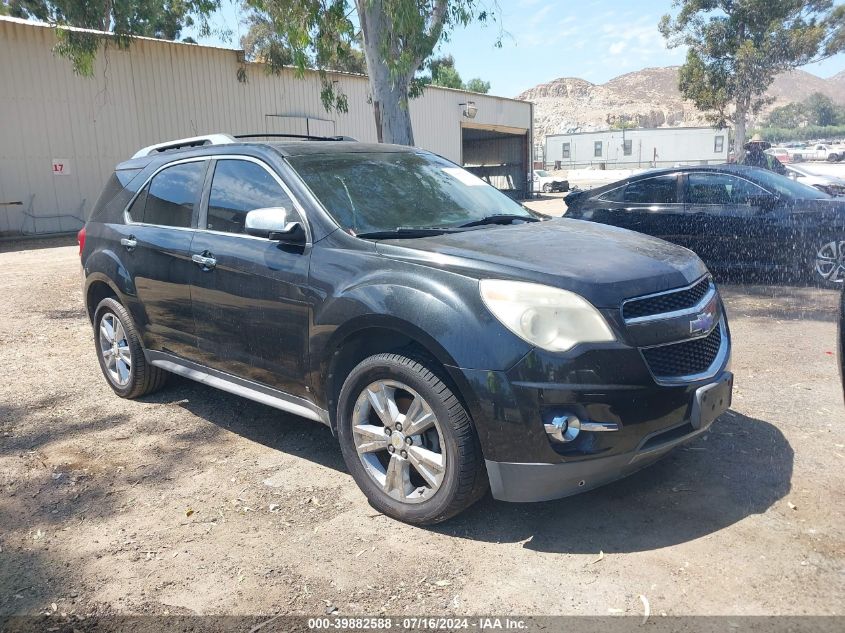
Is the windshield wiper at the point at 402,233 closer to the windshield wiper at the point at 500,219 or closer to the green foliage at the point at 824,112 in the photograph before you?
the windshield wiper at the point at 500,219

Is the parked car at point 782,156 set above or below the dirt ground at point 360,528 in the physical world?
above

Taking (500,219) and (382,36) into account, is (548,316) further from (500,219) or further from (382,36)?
(382,36)

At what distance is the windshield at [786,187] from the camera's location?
8656 millimetres

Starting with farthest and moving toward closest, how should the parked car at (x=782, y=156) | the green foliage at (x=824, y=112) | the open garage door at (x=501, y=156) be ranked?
1. the green foliage at (x=824, y=112)
2. the open garage door at (x=501, y=156)
3. the parked car at (x=782, y=156)

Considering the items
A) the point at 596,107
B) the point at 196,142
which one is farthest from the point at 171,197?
the point at 596,107

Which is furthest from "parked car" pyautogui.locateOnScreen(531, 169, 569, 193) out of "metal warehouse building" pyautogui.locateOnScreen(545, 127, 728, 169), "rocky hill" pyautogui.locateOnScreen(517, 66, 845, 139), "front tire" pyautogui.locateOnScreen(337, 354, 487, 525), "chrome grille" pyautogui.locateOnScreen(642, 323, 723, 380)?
"rocky hill" pyautogui.locateOnScreen(517, 66, 845, 139)

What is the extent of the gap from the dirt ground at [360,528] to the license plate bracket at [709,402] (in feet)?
1.54

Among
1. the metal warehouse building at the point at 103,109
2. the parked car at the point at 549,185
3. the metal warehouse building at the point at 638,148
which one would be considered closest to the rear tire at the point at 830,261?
the metal warehouse building at the point at 103,109

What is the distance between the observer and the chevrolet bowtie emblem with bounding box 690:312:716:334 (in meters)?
3.37

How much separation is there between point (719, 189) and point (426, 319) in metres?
6.91

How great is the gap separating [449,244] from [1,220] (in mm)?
17800

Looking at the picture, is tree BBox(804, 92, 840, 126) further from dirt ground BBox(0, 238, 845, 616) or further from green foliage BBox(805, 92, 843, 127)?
dirt ground BBox(0, 238, 845, 616)

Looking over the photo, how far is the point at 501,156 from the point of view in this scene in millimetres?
38844

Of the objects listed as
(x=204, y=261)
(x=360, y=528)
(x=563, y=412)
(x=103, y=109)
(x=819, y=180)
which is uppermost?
(x=103, y=109)
